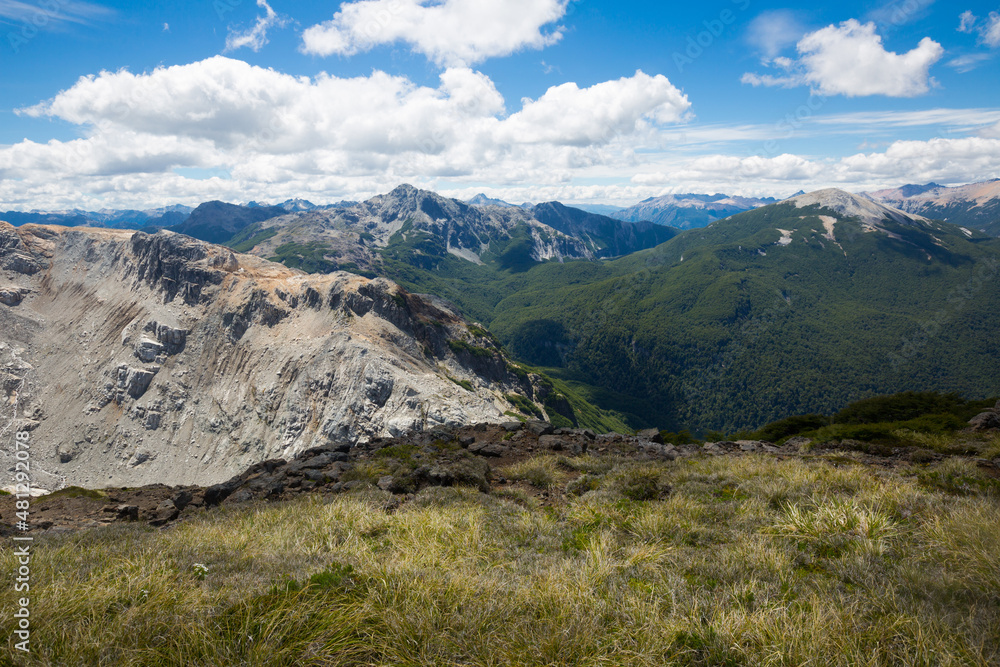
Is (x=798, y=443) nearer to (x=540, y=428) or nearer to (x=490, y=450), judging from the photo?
(x=540, y=428)

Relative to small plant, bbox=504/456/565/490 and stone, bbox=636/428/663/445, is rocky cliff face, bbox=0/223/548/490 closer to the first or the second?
stone, bbox=636/428/663/445

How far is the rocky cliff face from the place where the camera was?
190 feet

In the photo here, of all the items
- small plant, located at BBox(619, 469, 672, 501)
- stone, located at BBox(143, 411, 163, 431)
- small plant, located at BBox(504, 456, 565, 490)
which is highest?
small plant, located at BBox(619, 469, 672, 501)

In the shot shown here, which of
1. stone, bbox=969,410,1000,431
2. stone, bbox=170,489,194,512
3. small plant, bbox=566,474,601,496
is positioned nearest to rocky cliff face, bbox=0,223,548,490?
stone, bbox=170,489,194,512

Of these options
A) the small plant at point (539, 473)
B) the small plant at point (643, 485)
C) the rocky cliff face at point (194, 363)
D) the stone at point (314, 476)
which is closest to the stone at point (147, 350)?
the rocky cliff face at point (194, 363)

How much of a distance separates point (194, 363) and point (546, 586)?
82508 mm

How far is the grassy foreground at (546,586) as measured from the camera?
4898 mm

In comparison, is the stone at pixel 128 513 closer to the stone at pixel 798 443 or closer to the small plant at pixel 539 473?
the small plant at pixel 539 473

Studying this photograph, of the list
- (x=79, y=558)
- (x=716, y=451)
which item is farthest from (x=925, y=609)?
(x=716, y=451)

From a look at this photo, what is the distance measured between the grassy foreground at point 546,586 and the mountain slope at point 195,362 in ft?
147

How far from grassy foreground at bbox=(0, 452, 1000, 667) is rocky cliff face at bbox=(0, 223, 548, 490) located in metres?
45.2

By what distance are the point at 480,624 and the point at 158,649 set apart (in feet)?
12.8

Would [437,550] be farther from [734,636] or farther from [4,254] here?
[4,254]

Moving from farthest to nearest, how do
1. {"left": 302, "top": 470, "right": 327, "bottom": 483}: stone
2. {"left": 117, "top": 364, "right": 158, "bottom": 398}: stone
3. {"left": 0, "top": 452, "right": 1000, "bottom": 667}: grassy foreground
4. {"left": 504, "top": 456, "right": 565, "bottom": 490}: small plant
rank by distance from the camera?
1. {"left": 117, "top": 364, "right": 158, "bottom": 398}: stone
2. {"left": 302, "top": 470, "right": 327, "bottom": 483}: stone
3. {"left": 504, "top": 456, "right": 565, "bottom": 490}: small plant
4. {"left": 0, "top": 452, "right": 1000, "bottom": 667}: grassy foreground
